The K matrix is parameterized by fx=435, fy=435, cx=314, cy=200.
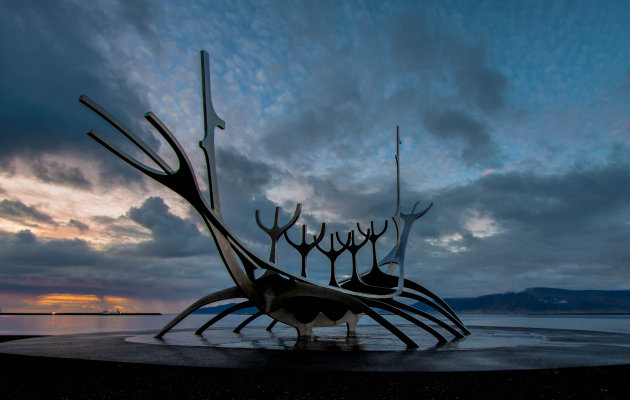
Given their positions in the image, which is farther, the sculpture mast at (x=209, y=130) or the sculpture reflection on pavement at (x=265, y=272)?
the sculpture mast at (x=209, y=130)

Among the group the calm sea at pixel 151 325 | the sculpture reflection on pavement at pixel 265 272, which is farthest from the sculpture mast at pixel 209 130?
the calm sea at pixel 151 325

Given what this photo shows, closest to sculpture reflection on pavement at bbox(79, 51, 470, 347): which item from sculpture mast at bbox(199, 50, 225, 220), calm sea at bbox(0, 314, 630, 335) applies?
sculpture mast at bbox(199, 50, 225, 220)

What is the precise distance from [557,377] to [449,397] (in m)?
2.95

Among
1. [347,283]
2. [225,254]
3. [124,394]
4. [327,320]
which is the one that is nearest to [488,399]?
[124,394]

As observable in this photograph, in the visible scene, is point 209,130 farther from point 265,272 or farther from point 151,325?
point 151,325

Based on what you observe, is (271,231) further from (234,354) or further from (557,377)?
(557,377)

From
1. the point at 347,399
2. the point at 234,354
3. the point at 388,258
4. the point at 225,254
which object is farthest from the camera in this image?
the point at 388,258

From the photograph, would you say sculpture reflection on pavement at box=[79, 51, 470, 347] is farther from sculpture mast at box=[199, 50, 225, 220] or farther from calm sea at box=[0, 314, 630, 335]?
calm sea at box=[0, 314, 630, 335]

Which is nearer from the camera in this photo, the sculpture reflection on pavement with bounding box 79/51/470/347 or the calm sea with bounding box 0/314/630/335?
the sculpture reflection on pavement with bounding box 79/51/470/347

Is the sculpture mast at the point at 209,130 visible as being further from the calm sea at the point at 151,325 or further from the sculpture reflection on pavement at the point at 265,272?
the calm sea at the point at 151,325

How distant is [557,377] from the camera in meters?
8.09

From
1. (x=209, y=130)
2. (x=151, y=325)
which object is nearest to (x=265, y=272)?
(x=209, y=130)

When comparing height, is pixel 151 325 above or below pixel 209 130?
below

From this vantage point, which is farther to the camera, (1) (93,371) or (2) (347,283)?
(2) (347,283)
